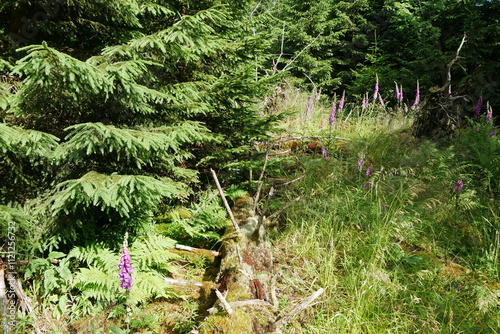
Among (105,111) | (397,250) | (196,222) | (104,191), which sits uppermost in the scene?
(105,111)

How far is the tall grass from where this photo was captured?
5.82 ft

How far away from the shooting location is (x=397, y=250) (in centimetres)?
225

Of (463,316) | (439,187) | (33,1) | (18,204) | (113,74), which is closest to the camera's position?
(463,316)

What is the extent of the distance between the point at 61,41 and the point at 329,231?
3.33m

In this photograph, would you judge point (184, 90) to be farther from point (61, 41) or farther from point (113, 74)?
point (61, 41)

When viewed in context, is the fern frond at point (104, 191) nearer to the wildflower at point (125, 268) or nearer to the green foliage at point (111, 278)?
the wildflower at point (125, 268)

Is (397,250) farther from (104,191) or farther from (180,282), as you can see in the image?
Result: (104,191)

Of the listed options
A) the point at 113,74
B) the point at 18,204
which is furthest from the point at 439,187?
A: the point at 18,204

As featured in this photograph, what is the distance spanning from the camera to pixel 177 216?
2.95 meters

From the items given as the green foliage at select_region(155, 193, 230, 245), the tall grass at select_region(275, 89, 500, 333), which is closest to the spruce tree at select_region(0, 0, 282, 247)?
the green foliage at select_region(155, 193, 230, 245)

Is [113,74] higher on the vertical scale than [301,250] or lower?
higher

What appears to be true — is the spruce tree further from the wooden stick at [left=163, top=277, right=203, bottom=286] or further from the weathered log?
the weathered log

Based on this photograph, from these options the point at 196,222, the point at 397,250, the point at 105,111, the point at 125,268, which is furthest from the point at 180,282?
the point at 397,250

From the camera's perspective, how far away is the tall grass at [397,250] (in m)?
1.77
